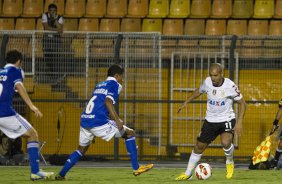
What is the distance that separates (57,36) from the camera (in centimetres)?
2212

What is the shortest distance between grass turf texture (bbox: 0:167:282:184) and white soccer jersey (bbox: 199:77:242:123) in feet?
3.49

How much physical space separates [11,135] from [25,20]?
10215 mm

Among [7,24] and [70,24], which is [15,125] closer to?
[70,24]

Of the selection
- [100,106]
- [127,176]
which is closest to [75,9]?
[127,176]

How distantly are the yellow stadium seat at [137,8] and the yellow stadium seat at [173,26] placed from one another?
26.5 inches

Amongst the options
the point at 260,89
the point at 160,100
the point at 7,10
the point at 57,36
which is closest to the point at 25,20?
the point at 7,10

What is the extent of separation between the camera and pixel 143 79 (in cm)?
2212

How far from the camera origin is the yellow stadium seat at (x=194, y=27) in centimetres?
2447

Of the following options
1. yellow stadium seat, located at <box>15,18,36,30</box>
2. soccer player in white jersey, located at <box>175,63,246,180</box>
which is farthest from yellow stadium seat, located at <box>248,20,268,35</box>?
soccer player in white jersey, located at <box>175,63,246,180</box>

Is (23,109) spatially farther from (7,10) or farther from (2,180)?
(2,180)

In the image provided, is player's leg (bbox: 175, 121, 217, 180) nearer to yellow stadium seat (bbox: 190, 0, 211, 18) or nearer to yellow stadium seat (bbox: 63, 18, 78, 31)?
yellow stadium seat (bbox: 190, 0, 211, 18)

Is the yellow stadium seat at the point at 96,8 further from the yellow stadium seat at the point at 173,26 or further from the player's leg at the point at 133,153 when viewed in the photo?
the player's leg at the point at 133,153

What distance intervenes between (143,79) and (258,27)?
400 cm

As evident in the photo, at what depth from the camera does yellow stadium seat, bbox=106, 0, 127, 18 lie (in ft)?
81.4
